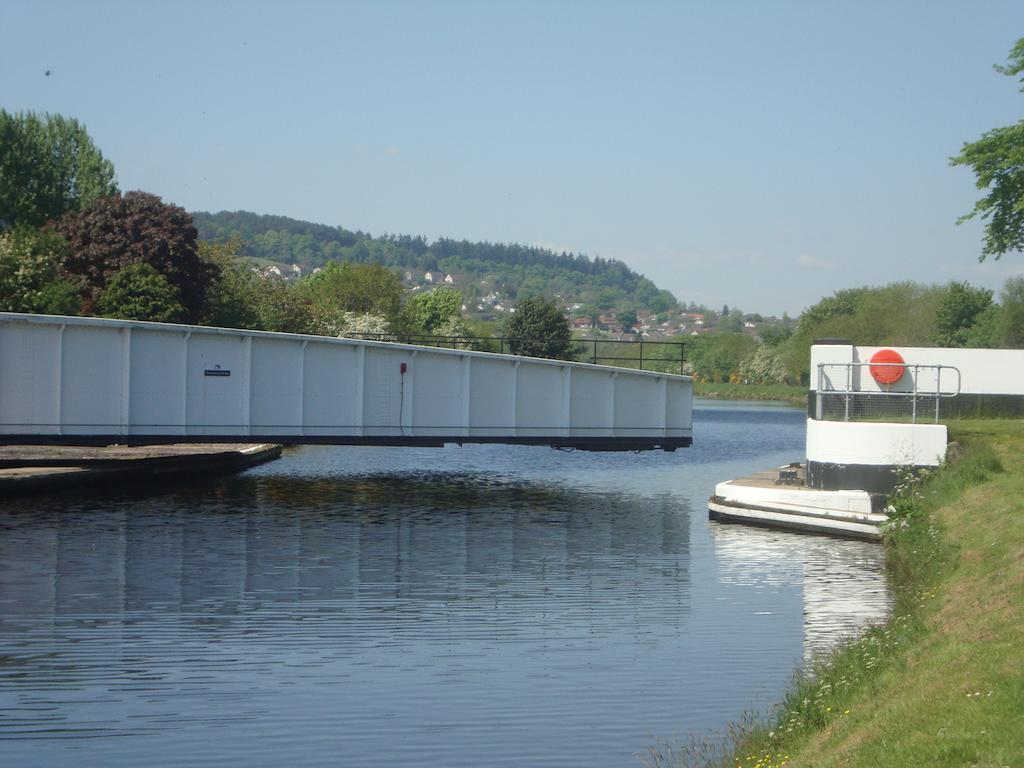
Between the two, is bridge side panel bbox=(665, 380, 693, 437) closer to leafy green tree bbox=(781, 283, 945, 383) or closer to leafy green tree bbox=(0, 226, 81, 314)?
leafy green tree bbox=(0, 226, 81, 314)

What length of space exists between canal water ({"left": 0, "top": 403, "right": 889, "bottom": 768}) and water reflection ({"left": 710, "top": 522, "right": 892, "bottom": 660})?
0.10 meters

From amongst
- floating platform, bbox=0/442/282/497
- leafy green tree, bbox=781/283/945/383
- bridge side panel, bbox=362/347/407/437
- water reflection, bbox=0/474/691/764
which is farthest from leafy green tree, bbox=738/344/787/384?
water reflection, bbox=0/474/691/764

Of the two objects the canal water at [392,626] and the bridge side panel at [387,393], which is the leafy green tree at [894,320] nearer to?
the bridge side panel at [387,393]

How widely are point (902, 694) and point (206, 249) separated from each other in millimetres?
67767

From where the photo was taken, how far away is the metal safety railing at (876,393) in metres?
31.6

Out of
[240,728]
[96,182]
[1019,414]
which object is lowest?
[240,728]

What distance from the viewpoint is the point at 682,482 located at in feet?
154

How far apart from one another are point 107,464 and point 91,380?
18.9 ft

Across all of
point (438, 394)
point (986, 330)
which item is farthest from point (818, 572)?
point (986, 330)

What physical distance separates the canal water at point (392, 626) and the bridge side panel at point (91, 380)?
2.24 m

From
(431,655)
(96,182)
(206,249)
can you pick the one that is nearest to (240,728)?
(431,655)

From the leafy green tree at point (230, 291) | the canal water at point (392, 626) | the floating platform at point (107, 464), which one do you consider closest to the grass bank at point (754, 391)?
the leafy green tree at point (230, 291)

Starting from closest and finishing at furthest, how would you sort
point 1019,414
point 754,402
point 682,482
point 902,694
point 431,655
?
1. point 902,694
2. point 431,655
3. point 1019,414
4. point 682,482
5. point 754,402

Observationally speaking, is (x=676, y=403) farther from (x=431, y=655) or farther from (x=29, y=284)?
(x=29, y=284)
